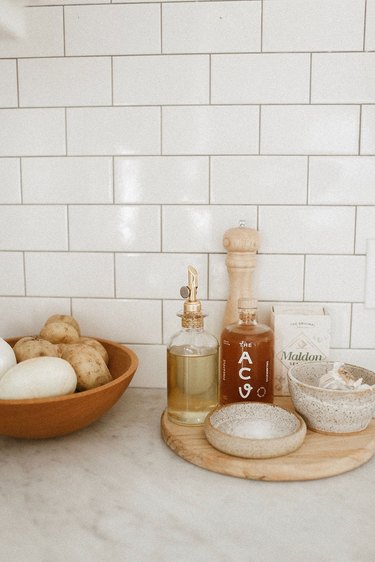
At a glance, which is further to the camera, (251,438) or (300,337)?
(300,337)

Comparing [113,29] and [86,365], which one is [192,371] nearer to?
[86,365]

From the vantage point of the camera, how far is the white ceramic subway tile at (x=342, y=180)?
97 centimetres

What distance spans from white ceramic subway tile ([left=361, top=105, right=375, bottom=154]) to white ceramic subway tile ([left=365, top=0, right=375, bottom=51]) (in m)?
0.10

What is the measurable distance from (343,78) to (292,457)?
66 centimetres

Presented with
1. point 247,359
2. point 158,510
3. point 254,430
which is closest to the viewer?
point 158,510

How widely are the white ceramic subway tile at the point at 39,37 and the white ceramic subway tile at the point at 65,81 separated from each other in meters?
0.02

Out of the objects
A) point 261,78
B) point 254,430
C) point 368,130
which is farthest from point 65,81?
point 254,430

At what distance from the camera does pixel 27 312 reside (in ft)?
3.51

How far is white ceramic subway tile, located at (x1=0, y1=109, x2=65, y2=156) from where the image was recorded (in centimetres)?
101

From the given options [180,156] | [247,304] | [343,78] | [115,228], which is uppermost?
[343,78]

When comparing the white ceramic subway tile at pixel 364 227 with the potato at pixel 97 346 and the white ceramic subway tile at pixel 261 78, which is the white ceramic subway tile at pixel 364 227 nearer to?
the white ceramic subway tile at pixel 261 78

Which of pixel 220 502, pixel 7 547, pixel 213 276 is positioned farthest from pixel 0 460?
pixel 213 276

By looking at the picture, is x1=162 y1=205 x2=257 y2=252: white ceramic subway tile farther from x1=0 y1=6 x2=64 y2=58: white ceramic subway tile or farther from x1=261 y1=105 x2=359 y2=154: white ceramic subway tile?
x1=0 y1=6 x2=64 y2=58: white ceramic subway tile

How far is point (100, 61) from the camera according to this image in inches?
38.8
